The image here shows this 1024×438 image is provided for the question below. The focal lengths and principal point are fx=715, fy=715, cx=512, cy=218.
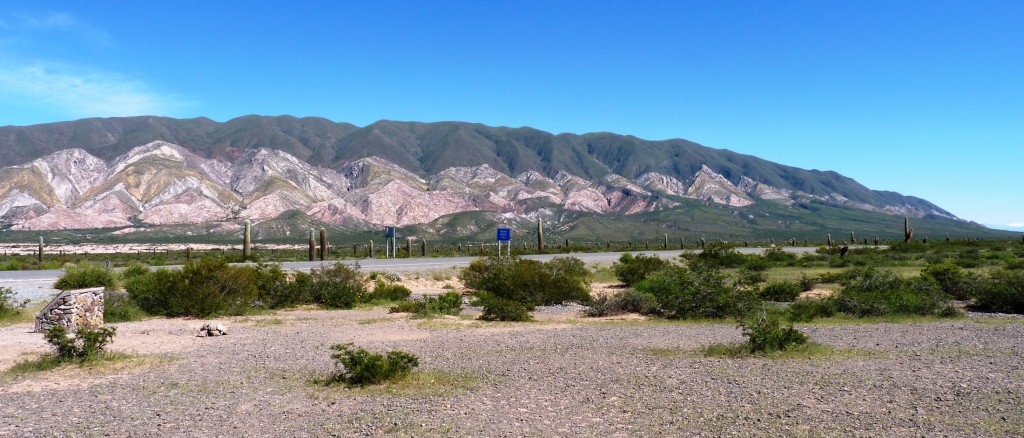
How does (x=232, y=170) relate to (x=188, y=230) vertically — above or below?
above

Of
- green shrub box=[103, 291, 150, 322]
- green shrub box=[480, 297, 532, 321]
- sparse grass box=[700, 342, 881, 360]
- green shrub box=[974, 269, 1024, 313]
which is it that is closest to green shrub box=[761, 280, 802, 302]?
green shrub box=[974, 269, 1024, 313]

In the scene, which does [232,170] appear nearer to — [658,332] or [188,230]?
[188,230]

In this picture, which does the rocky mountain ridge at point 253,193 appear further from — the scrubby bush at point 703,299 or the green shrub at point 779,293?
the scrubby bush at point 703,299

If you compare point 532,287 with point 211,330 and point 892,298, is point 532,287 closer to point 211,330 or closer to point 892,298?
point 892,298

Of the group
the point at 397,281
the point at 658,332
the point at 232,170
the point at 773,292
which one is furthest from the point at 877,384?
the point at 232,170

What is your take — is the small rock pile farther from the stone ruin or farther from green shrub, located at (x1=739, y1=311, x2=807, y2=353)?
green shrub, located at (x1=739, y1=311, x2=807, y2=353)

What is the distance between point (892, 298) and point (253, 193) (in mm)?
123219

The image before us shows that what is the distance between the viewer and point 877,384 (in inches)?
333

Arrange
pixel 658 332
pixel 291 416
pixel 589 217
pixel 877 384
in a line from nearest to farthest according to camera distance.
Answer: pixel 291 416
pixel 877 384
pixel 658 332
pixel 589 217

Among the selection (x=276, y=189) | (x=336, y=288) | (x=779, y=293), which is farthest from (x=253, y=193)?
(x=779, y=293)

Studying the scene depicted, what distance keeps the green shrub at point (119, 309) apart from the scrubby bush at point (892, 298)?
16.9 meters

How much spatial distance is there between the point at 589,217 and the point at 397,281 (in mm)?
98906

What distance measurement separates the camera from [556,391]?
8.62 meters

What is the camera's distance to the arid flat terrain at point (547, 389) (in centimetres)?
704
